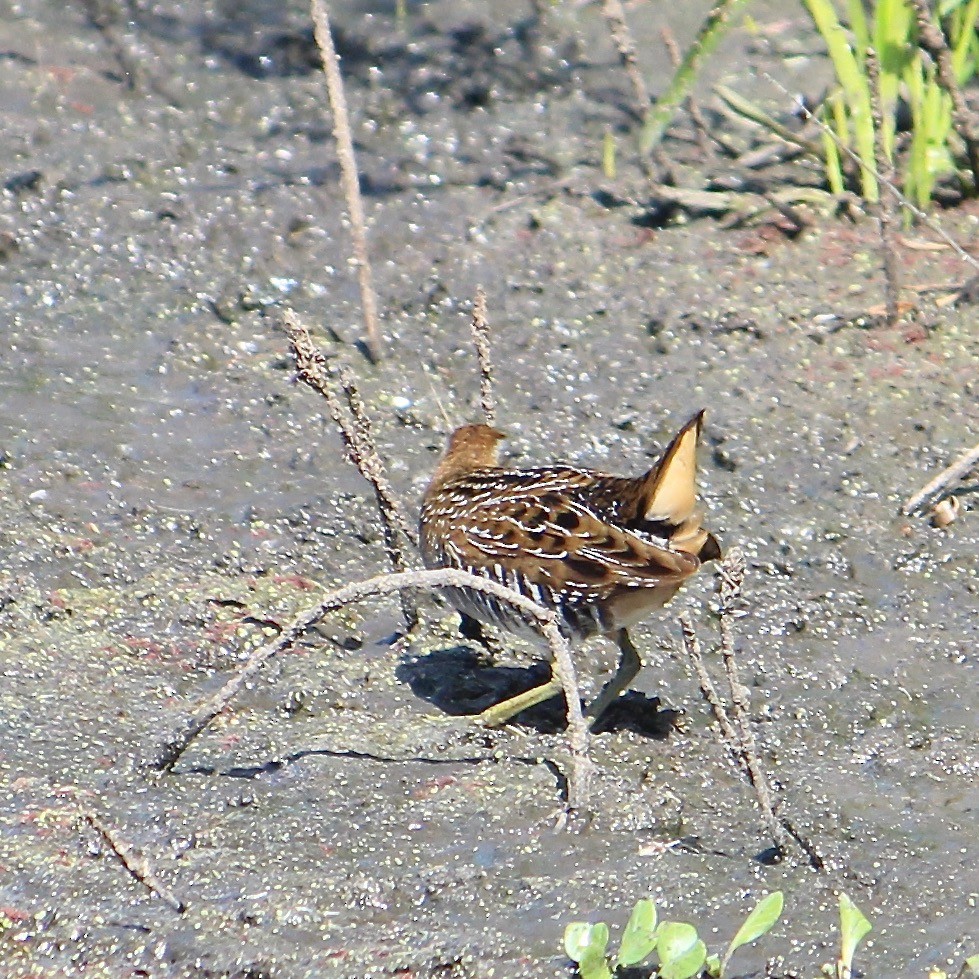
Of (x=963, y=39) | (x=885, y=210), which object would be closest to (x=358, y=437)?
(x=885, y=210)

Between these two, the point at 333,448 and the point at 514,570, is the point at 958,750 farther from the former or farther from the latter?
the point at 333,448

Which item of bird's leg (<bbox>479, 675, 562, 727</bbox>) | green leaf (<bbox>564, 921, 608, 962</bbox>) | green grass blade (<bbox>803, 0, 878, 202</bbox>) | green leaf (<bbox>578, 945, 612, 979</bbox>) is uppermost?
green grass blade (<bbox>803, 0, 878, 202</bbox>)

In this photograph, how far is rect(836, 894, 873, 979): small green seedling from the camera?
127 inches

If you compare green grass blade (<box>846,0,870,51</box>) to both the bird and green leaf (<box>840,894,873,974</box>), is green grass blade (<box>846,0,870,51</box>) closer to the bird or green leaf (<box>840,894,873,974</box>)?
the bird

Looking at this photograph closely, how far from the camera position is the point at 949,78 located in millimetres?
5793

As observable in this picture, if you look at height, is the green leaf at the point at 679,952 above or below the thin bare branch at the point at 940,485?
above

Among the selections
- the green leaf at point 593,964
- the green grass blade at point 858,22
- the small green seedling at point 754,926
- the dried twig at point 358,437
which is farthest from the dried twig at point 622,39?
the green leaf at point 593,964

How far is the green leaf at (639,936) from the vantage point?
10.5 ft

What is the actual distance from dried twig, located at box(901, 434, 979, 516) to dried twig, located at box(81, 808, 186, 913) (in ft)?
8.75

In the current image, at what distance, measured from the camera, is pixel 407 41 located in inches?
295

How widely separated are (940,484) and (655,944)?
2312 millimetres

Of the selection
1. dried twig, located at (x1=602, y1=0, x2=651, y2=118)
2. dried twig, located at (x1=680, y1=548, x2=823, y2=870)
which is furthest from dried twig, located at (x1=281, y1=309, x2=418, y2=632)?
dried twig, located at (x1=602, y1=0, x2=651, y2=118)

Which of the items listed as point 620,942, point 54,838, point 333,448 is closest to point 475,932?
point 620,942

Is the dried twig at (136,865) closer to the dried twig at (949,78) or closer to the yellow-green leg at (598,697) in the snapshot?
the yellow-green leg at (598,697)
